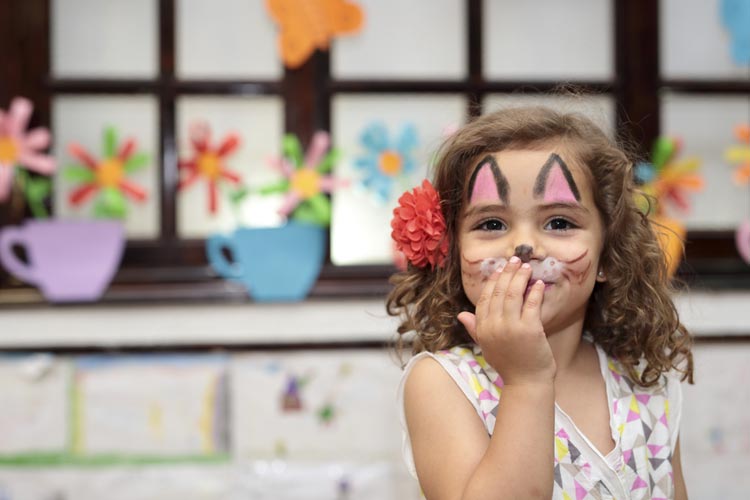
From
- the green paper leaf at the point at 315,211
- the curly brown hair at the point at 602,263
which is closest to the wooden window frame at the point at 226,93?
the green paper leaf at the point at 315,211

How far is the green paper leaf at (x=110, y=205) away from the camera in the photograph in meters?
1.56

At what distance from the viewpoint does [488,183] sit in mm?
858

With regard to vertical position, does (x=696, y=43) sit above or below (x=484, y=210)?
above

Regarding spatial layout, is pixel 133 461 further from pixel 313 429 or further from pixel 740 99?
pixel 740 99

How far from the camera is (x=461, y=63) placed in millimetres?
1717

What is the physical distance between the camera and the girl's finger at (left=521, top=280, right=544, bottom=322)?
76 cm

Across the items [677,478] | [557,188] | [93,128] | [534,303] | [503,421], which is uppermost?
[93,128]

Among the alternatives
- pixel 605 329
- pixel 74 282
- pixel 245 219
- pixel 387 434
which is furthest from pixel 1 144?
pixel 605 329

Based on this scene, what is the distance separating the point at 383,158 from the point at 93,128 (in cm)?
59

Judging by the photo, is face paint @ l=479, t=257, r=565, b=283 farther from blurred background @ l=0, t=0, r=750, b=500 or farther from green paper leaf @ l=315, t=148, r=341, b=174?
green paper leaf @ l=315, t=148, r=341, b=174

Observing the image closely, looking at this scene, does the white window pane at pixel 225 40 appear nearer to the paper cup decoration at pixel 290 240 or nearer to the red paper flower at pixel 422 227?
the paper cup decoration at pixel 290 240

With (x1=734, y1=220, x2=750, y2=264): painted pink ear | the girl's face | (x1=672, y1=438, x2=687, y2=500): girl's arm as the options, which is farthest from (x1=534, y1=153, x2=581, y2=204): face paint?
(x1=734, y1=220, x2=750, y2=264): painted pink ear

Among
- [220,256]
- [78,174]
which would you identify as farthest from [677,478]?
[78,174]

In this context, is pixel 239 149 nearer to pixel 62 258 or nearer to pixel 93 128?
pixel 93 128
